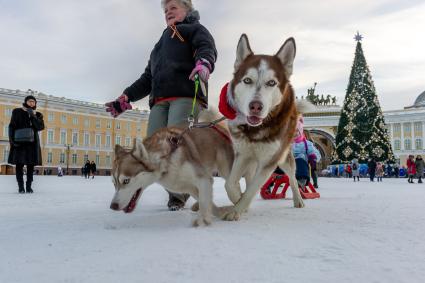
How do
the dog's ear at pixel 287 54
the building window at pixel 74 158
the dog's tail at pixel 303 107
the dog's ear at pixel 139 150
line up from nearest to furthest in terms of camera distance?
the dog's ear at pixel 139 150 < the dog's ear at pixel 287 54 < the dog's tail at pixel 303 107 < the building window at pixel 74 158

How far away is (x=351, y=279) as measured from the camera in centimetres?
173

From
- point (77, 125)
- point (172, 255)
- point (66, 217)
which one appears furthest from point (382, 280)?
point (77, 125)

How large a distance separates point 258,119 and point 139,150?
95 cm

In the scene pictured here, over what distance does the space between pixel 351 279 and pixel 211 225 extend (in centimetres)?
154

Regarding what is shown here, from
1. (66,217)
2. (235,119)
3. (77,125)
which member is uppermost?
(77,125)

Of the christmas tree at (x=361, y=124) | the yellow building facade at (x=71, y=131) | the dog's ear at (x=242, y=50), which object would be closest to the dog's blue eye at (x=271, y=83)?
the dog's ear at (x=242, y=50)

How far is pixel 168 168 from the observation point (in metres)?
3.25

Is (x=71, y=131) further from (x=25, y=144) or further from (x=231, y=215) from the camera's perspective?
(x=231, y=215)

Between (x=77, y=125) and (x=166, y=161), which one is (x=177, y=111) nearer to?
(x=166, y=161)

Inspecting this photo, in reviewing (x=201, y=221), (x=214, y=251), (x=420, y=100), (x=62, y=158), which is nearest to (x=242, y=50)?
(x=201, y=221)

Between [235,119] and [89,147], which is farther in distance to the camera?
[89,147]

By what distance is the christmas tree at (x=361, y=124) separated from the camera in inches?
1447

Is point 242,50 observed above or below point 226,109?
above

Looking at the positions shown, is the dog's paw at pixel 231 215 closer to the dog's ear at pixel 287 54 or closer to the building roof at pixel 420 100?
the dog's ear at pixel 287 54
